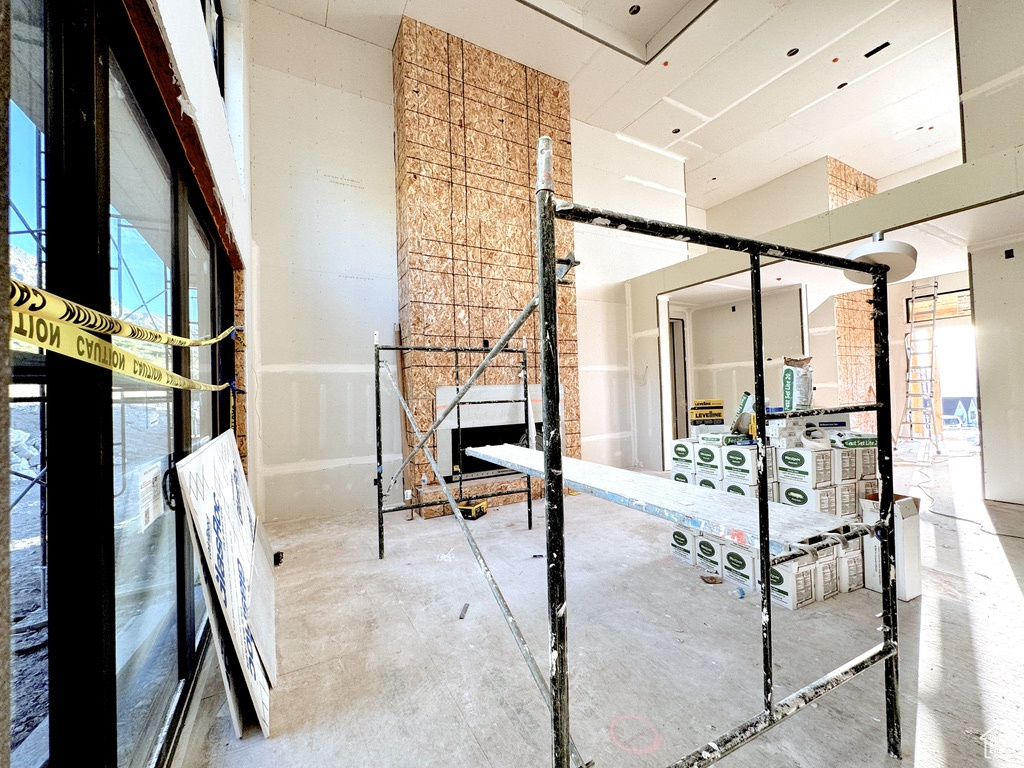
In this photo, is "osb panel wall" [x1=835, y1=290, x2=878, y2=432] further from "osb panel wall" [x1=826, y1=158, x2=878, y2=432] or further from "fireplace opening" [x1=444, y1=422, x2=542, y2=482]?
"fireplace opening" [x1=444, y1=422, x2=542, y2=482]

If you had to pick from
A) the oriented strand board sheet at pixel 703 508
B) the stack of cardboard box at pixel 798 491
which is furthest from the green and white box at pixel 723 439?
the oriented strand board sheet at pixel 703 508

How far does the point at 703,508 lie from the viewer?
1431 mm

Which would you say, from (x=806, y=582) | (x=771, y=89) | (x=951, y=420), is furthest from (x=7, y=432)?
(x=951, y=420)

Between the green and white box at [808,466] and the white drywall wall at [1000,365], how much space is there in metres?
3.13

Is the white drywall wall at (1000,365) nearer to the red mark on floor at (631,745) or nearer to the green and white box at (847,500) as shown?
the green and white box at (847,500)

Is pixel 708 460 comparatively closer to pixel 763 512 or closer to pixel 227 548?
pixel 763 512

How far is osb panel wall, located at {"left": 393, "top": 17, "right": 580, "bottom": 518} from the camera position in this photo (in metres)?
4.16

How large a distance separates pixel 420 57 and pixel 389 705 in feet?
17.1

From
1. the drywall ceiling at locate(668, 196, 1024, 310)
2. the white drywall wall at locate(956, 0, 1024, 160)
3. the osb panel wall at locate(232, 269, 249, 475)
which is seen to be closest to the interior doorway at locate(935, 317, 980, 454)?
the drywall ceiling at locate(668, 196, 1024, 310)

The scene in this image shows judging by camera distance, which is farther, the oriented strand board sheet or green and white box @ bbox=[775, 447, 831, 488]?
green and white box @ bbox=[775, 447, 831, 488]

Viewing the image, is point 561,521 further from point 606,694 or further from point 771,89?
point 771,89

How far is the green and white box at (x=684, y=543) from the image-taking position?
8.87ft

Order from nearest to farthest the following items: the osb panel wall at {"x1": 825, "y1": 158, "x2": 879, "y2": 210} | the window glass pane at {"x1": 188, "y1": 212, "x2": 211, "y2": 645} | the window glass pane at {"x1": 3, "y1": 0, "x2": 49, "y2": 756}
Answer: the window glass pane at {"x1": 3, "y1": 0, "x2": 49, "y2": 756}
the window glass pane at {"x1": 188, "y1": 212, "x2": 211, "y2": 645}
the osb panel wall at {"x1": 825, "y1": 158, "x2": 879, "y2": 210}

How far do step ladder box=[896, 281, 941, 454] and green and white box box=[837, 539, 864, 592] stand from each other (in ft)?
21.2
